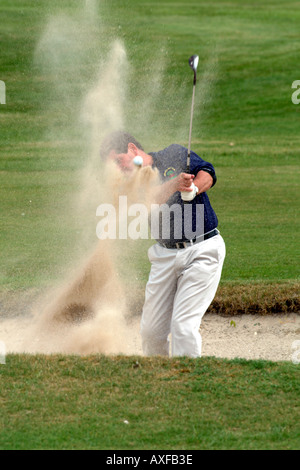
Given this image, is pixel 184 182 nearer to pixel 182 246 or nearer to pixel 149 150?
pixel 182 246

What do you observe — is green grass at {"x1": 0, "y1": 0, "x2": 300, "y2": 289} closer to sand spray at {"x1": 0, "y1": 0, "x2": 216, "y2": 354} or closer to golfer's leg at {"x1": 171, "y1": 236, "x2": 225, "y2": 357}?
sand spray at {"x1": 0, "y1": 0, "x2": 216, "y2": 354}

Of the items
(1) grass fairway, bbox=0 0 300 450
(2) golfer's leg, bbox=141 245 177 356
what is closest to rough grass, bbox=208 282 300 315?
(1) grass fairway, bbox=0 0 300 450

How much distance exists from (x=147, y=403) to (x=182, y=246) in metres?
1.45

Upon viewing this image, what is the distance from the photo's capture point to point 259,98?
18.9 metres

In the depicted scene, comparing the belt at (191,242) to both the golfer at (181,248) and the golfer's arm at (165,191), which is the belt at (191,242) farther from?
the golfer's arm at (165,191)

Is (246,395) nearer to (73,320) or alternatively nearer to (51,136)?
(73,320)

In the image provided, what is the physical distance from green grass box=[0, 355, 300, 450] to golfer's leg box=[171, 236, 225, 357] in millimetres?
319

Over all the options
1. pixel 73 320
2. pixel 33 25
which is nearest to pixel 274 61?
pixel 33 25

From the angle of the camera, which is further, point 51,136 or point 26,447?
point 51,136

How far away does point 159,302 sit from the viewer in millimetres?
6082

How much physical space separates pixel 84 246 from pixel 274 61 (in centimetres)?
1315

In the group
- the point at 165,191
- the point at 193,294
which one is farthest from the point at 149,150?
the point at 193,294

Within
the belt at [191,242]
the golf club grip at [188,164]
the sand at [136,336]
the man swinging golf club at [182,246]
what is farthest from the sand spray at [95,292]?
the golf club grip at [188,164]
